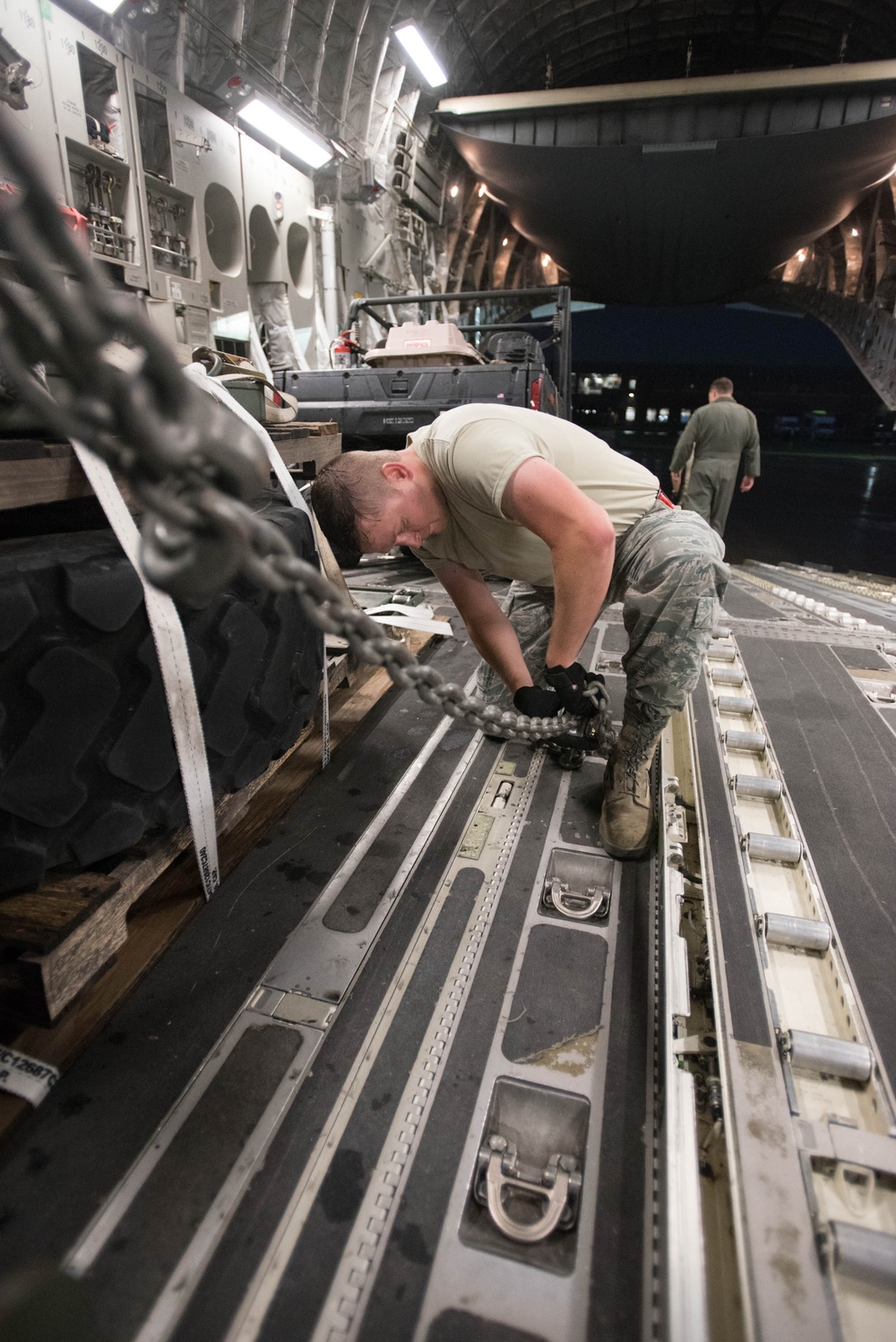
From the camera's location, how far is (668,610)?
1.93 meters

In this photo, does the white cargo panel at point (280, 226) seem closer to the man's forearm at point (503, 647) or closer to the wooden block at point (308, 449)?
the wooden block at point (308, 449)

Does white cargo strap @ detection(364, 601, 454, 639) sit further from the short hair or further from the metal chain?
the metal chain

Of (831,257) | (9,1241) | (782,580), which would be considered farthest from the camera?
(831,257)

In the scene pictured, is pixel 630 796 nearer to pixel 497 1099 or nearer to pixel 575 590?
pixel 575 590

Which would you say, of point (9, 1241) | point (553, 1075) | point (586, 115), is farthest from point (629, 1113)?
point (586, 115)

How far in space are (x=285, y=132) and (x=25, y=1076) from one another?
10.4 meters

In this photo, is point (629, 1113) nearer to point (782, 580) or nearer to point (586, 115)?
point (782, 580)

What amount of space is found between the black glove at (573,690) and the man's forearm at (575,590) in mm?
40

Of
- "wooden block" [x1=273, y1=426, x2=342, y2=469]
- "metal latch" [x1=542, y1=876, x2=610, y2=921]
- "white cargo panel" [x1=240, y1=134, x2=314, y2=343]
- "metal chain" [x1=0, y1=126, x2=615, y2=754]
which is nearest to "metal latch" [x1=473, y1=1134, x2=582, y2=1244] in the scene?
"metal latch" [x1=542, y1=876, x2=610, y2=921]

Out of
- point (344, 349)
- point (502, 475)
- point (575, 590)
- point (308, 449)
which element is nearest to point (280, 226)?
point (344, 349)

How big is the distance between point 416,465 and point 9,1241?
1720 millimetres

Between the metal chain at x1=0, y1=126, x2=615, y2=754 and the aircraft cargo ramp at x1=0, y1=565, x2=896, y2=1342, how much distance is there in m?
0.94

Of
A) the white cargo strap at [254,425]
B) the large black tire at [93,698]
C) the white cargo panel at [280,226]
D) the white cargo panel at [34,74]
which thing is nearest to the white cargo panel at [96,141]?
the white cargo panel at [34,74]

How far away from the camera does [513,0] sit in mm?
12078
